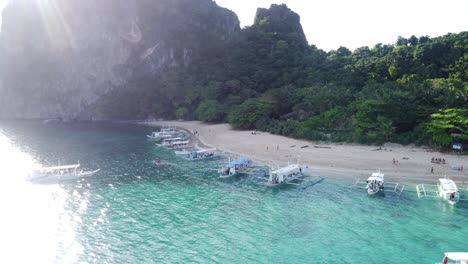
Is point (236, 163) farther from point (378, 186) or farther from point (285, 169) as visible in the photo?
point (378, 186)

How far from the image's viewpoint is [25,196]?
109ft

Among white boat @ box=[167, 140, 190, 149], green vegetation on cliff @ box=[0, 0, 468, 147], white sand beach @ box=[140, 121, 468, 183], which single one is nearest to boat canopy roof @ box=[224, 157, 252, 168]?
white sand beach @ box=[140, 121, 468, 183]

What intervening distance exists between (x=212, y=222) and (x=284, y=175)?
530 inches

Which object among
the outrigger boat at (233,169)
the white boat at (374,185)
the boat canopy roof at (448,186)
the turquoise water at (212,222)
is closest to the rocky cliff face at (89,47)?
the turquoise water at (212,222)

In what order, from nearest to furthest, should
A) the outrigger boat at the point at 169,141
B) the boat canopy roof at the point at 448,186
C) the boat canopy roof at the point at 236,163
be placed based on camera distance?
the boat canopy roof at the point at 448,186 < the boat canopy roof at the point at 236,163 < the outrigger boat at the point at 169,141

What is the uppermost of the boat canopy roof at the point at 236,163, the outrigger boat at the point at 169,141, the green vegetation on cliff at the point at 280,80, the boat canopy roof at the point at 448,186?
the green vegetation on cliff at the point at 280,80

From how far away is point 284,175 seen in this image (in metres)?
37.4

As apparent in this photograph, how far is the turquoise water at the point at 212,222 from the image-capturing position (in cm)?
2152

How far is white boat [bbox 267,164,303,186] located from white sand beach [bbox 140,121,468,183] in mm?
2891

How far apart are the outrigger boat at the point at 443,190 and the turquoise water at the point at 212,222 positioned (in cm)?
102

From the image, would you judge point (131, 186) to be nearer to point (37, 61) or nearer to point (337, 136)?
point (337, 136)

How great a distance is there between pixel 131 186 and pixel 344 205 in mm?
22062

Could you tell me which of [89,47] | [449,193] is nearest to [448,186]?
[449,193]

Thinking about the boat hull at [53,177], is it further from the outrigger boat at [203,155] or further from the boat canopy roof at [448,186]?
the boat canopy roof at [448,186]
